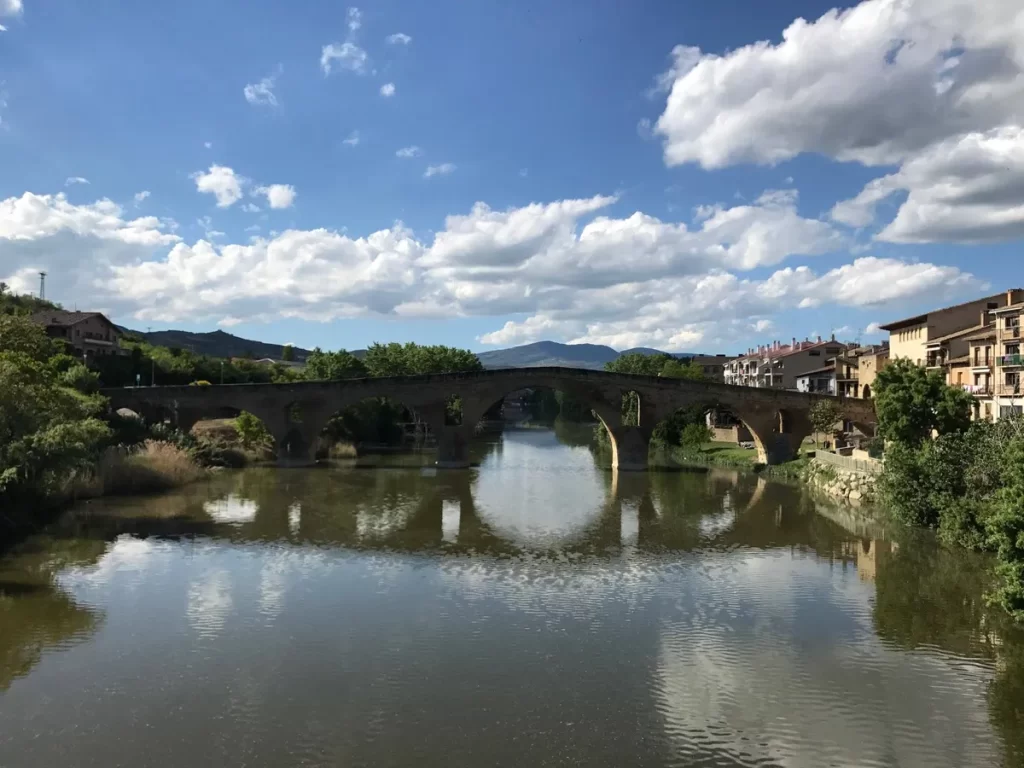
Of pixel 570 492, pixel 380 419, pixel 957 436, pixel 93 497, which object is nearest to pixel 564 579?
pixel 957 436

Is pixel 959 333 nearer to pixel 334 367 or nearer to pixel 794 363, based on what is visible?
pixel 794 363

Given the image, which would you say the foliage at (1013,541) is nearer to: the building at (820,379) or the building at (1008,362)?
the building at (1008,362)

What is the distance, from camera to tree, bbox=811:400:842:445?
41844 mm

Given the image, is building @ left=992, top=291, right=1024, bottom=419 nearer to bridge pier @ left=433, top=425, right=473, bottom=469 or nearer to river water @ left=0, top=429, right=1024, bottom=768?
river water @ left=0, top=429, right=1024, bottom=768

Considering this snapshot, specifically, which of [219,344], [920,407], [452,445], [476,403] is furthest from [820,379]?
[219,344]

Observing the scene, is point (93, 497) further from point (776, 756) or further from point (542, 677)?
point (776, 756)

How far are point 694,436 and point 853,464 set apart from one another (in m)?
20.8

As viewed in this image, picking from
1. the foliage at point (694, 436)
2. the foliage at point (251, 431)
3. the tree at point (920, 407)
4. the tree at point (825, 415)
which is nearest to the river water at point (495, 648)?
the tree at point (920, 407)

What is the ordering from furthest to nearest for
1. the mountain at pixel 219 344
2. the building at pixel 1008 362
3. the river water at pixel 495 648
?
the mountain at pixel 219 344 < the building at pixel 1008 362 < the river water at pixel 495 648

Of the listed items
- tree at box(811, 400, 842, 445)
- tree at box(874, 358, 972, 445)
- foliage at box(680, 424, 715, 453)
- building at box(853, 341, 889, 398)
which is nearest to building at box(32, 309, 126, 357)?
foliage at box(680, 424, 715, 453)

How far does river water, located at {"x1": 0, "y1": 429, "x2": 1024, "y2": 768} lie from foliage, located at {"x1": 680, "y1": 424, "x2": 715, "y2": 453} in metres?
27.1

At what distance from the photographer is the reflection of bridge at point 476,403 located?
140 feet

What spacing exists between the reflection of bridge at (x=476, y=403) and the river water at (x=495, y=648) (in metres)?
17.5

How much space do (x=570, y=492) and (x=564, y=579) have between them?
16.4 meters
